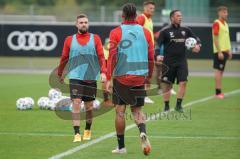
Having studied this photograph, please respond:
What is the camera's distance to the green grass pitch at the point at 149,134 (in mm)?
11266

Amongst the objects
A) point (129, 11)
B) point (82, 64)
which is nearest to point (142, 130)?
point (129, 11)

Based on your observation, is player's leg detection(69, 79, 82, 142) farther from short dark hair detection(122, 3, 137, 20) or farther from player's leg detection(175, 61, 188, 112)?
player's leg detection(175, 61, 188, 112)

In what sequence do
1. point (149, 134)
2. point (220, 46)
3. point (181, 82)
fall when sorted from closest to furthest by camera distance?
1. point (149, 134)
2. point (181, 82)
3. point (220, 46)

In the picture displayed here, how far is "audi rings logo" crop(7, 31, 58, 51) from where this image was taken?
32281 mm

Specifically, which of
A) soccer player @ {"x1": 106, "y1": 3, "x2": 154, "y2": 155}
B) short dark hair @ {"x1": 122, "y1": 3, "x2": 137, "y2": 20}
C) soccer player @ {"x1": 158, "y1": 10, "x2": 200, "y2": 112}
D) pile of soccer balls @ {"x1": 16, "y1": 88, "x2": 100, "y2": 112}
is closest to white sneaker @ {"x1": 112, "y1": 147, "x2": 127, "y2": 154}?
soccer player @ {"x1": 106, "y1": 3, "x2": 154, "y2": 155}

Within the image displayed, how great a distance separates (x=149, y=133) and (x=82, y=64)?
184cm

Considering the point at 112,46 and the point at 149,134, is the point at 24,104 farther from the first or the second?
the point at 112,46

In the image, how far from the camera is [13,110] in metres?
17.4

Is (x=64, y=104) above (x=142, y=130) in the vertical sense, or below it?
below

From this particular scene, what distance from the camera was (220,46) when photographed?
20781mm

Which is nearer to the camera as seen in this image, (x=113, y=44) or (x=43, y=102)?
(x=113, y=44)

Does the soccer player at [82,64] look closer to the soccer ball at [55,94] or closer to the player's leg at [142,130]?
the player's leg at [142,130]

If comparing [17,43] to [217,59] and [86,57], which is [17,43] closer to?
[217,59]

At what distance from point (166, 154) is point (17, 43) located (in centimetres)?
2200
